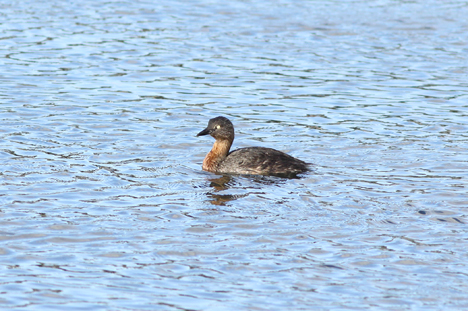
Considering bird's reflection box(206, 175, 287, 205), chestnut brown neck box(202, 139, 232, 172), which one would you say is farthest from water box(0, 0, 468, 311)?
chestnut brown neck box(202, 139, 232, 172)

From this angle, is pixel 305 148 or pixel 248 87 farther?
pixel 248 87

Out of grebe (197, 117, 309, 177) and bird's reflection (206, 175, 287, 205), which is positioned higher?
grebe (197, 117, 309, 177)

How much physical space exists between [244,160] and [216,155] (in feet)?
2.05

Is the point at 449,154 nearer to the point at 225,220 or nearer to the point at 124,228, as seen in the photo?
the point at 225,220

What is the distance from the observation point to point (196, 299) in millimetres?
7684

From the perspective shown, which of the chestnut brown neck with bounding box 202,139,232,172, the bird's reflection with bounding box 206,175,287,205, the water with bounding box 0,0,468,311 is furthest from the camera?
the chestnut brown neck with bounding box 202,139,232,172

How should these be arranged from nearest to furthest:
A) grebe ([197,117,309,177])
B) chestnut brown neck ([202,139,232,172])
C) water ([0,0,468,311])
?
water ([0,0,468,311]) → grebe ([197,117,309,177]) → chestnut brown neck ([202,139,232,172])

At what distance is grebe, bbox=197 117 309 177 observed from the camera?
41.0 ft

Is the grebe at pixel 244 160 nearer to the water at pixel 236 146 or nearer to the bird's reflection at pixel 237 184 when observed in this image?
the bird's reflection at pixel 237 184

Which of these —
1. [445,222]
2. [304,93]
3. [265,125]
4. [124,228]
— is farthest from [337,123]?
[124,228]

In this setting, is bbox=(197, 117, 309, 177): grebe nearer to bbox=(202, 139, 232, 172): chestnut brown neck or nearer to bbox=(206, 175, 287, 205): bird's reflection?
bbox=(202, 139, 232, 172): chestnut brown neck

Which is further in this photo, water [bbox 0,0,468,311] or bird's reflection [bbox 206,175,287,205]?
bird's reflection [bbox 206,175,287,205]

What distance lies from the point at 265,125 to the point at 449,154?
3843 mm

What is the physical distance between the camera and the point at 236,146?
14.7 meters
